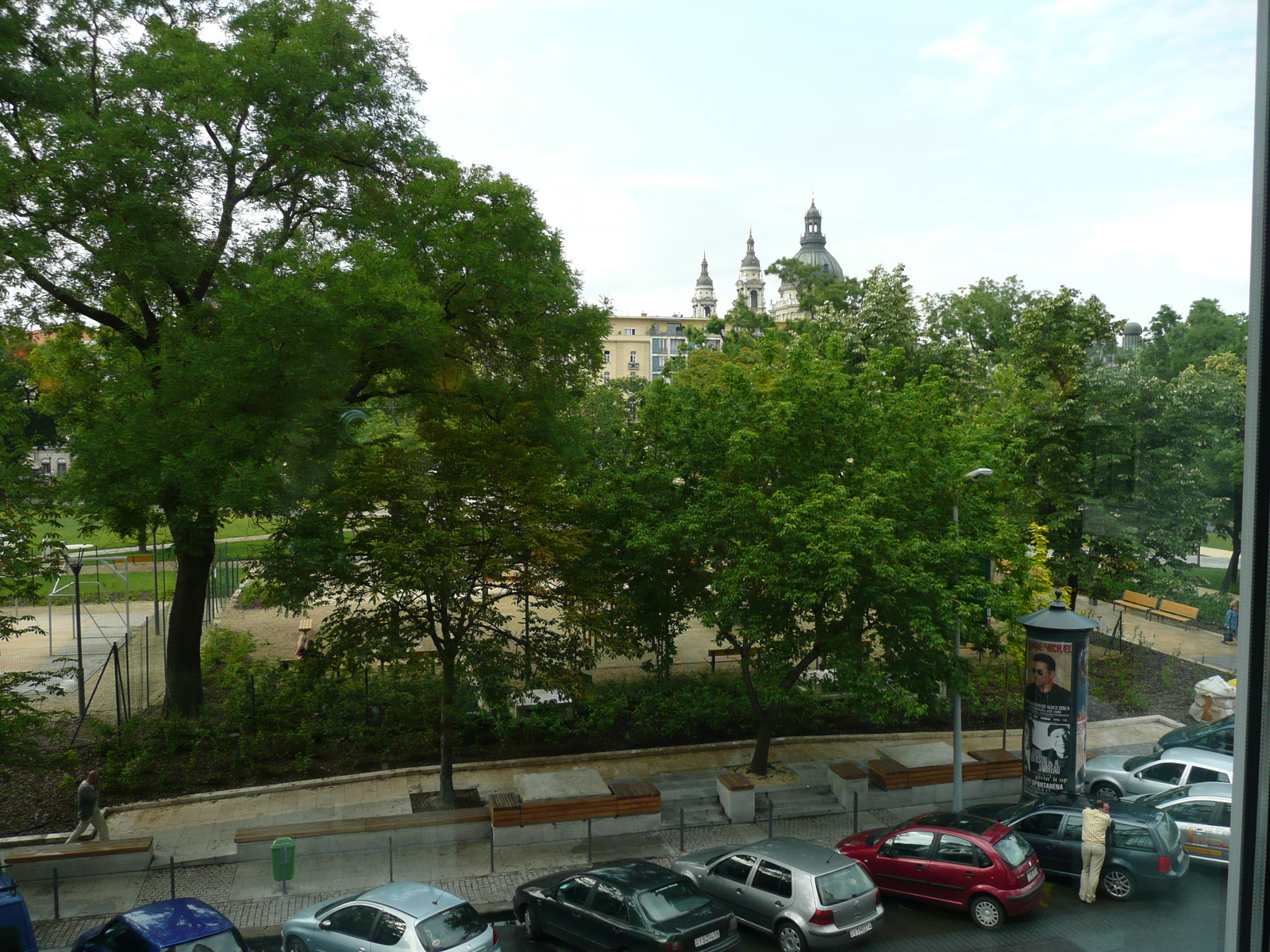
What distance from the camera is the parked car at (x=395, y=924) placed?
8094 mm

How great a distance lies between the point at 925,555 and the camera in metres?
12.3

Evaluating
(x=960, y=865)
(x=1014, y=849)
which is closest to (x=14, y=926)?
(x=960, y=865)

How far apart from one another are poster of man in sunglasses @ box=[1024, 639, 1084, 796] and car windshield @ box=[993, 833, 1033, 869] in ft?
6.81

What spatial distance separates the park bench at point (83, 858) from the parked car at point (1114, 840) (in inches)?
401

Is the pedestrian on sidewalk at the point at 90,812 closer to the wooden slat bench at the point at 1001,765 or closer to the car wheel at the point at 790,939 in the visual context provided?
the car wheel at the point at 790,939

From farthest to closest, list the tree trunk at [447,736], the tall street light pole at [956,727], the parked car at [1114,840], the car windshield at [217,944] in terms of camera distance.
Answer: the tree trunk at [447,736] → the tall street light pole at [956,727] → the car windshield at [217,944] → the parked car at [1114,840]

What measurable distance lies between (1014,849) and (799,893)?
2.42 meters

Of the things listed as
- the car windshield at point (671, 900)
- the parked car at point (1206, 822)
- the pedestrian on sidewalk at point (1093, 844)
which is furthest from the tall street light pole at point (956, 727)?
the parked car at point (1206, 822)

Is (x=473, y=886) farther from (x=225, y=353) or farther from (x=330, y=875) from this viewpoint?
(x=225, y=353)

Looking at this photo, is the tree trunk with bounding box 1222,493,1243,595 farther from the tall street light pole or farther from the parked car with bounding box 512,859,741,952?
the tall street light pole

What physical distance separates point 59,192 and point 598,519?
8605 mm

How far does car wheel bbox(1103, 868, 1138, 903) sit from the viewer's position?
4310 millimetres

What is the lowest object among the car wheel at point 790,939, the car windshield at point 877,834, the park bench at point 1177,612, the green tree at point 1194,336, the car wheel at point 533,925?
the car wheel at point 533,925

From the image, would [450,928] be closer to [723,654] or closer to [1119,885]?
[1119,885]
